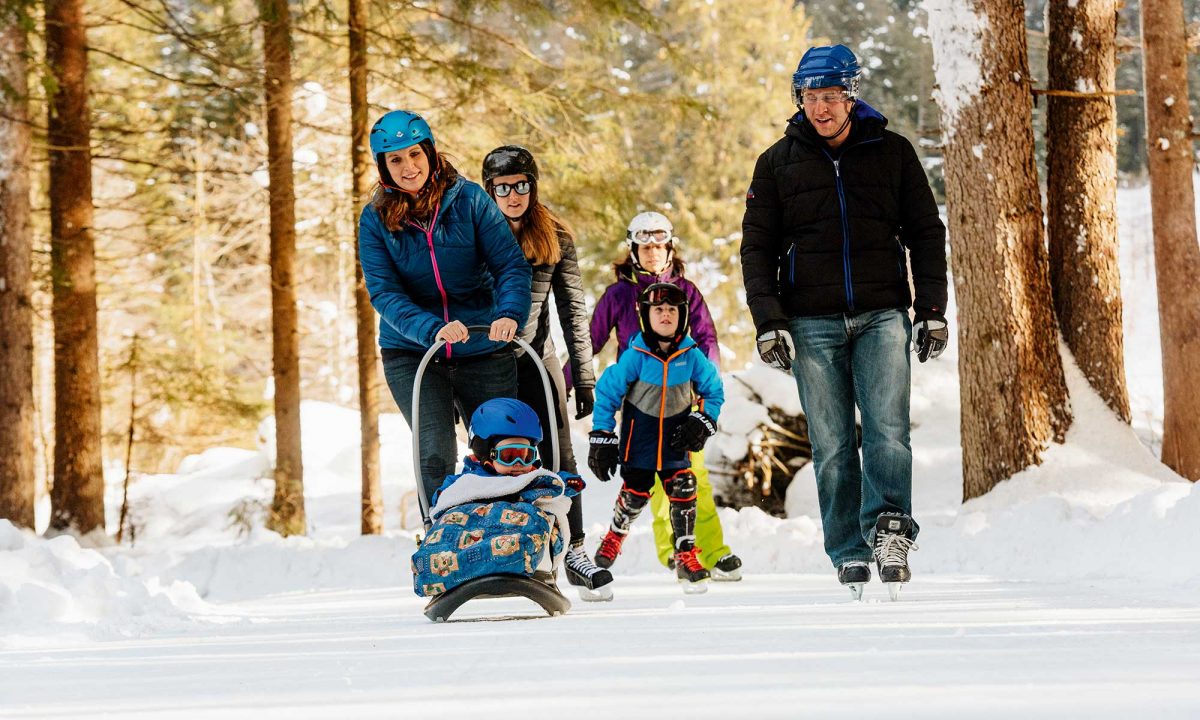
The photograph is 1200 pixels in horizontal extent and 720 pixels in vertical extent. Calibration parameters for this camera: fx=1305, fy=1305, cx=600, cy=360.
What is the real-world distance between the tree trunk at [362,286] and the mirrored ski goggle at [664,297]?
20.7ft

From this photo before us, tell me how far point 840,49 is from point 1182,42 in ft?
19.7

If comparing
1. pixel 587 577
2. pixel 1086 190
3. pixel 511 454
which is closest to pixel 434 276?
pixel 511 454

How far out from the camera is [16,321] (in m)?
12.4

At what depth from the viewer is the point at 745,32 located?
33125 mm

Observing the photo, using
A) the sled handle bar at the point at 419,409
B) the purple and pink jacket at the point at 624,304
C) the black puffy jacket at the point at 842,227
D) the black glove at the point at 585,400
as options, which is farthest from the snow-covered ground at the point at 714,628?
the purple and pink jacket at the point at 624,304

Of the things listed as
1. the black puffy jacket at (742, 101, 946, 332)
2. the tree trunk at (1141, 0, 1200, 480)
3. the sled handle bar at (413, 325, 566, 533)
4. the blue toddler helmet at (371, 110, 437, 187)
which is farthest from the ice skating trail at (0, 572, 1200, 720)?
the tree trunk at (1141, 0, 1200, 480)

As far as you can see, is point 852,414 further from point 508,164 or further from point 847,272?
point 508,164

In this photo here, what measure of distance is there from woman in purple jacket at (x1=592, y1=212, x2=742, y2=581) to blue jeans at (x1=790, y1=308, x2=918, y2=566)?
161cm

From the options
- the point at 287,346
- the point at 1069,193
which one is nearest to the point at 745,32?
the point at 287,346

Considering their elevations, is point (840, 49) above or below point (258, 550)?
above

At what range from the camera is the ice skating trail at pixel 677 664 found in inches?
122

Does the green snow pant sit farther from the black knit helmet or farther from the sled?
the sled

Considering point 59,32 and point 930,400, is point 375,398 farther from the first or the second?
point 930,400

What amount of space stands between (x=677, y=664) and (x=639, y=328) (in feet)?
14.5
